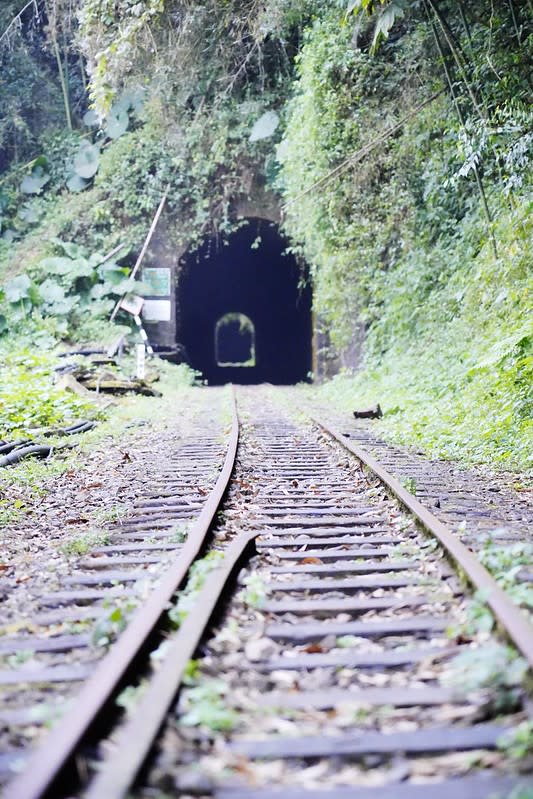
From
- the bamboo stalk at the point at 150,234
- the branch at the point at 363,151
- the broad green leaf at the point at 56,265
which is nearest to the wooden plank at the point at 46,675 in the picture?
the branch at the point at 363,151

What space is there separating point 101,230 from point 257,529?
17980 mm

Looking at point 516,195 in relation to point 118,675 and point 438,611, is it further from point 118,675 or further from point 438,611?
point 118,675

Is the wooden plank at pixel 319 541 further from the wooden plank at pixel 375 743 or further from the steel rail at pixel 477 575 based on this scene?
the wooden plank at pixel 375 743

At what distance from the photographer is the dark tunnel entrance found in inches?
1011

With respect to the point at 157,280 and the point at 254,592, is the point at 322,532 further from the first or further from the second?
the point at 157,280

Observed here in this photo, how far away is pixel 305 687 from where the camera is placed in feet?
8.11

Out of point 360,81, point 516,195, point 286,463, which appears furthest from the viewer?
point 360,81

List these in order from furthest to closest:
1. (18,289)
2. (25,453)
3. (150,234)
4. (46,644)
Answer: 1. (150,234)
2. (18,289)
3. (25,453)
4. (46,644)

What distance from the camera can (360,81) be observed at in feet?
45.9

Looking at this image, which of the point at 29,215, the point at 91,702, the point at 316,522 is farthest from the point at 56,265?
A: the point at 91,702

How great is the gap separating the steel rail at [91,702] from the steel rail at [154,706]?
0.30 ft

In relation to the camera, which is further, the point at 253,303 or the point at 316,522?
the point at 253,303

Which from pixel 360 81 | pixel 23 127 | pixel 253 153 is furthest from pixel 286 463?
pixel 23 127

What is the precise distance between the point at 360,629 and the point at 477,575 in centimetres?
63
